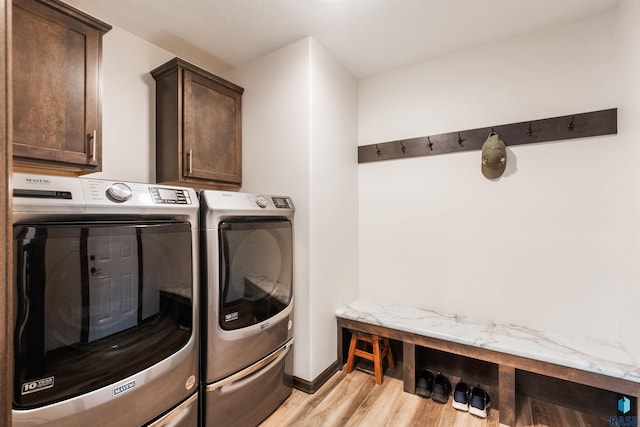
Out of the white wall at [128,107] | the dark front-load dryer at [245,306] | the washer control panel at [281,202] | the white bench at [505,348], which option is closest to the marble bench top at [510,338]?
the white bench at [505,348]

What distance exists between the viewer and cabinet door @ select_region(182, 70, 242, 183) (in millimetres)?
1946

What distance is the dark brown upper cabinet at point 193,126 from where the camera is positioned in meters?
1.92

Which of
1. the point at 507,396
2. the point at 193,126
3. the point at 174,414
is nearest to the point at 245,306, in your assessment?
the point at 174,414

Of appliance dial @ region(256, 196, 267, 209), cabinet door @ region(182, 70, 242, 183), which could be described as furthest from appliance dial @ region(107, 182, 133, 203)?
cabinet door @ region(182, 70, 242, 183)

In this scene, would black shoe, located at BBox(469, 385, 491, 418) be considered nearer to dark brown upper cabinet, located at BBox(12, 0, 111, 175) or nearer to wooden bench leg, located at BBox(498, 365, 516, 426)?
wooden bench leg, located at BBox(498, 365, 516, 426)

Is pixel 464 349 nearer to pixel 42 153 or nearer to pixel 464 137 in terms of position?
pixel 464 137

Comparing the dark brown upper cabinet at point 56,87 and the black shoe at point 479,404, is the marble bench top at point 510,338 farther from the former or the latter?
the dark brown upper cabinet at point 56,87

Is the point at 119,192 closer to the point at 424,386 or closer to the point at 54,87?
the point at 54,87

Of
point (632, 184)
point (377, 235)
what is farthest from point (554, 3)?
point (377, 235)

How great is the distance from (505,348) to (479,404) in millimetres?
409

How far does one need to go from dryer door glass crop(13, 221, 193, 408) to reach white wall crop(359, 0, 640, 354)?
5.61 ft

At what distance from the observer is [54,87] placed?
139cm

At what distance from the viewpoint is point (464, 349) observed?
6.05ft

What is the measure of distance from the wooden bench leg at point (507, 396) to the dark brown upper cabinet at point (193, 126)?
2.20 metres
